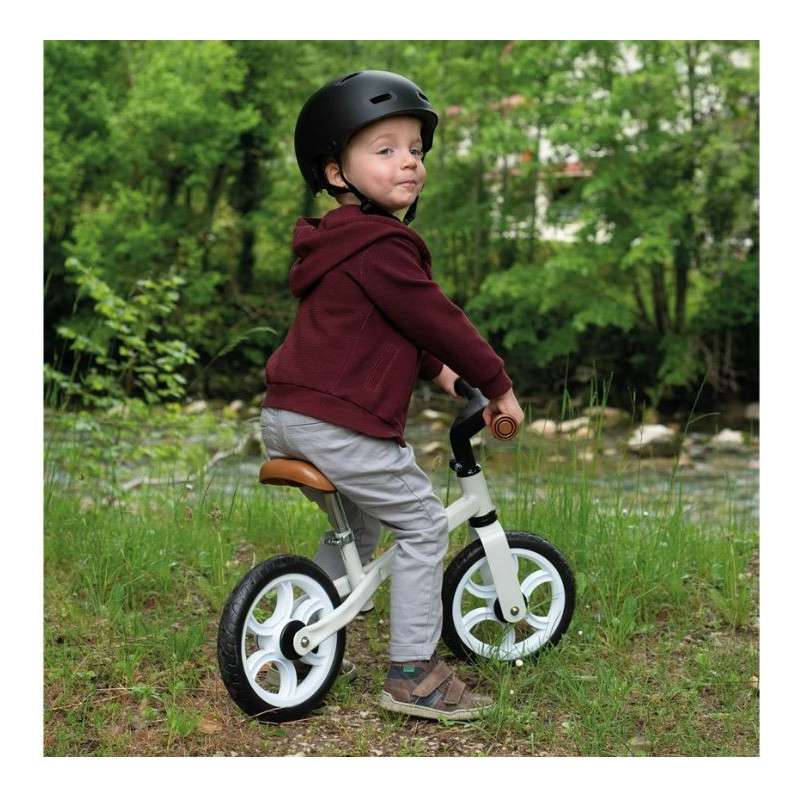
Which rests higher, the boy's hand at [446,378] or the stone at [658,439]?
the stone at [658,439]

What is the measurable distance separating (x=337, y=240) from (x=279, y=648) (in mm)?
1043

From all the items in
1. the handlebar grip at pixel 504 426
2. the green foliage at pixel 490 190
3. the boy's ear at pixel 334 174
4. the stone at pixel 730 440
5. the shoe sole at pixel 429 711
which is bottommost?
the shoe sole at pixel 429 711

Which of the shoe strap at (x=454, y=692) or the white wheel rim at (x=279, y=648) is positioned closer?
the white wheel rim at (x=279, y=648)

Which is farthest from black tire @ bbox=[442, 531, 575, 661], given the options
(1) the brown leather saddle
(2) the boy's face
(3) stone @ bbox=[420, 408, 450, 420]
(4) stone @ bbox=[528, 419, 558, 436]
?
(3) stone @ bbox=[420, 408, 450, 420]

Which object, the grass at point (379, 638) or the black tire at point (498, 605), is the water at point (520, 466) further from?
the black tire at point (498, 605)

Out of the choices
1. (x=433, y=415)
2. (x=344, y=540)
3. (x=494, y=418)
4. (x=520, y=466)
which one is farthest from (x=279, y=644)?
(x=433, y=415)

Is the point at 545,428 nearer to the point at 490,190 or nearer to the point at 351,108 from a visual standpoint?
the point at 351,108

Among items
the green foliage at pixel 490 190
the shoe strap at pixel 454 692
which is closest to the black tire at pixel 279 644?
the shoe strap at pixel 454 692

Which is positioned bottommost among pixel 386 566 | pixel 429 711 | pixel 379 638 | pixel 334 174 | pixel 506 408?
pixel 429 711

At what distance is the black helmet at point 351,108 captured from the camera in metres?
2.67

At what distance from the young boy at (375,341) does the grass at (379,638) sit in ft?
0.74

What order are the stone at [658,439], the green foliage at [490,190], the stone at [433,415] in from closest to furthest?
the stone at [658,439]
the stone at [433,415]
the green foliage at [490,190]

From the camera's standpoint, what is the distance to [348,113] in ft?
8.82

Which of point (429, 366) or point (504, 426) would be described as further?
point (429, 366)
